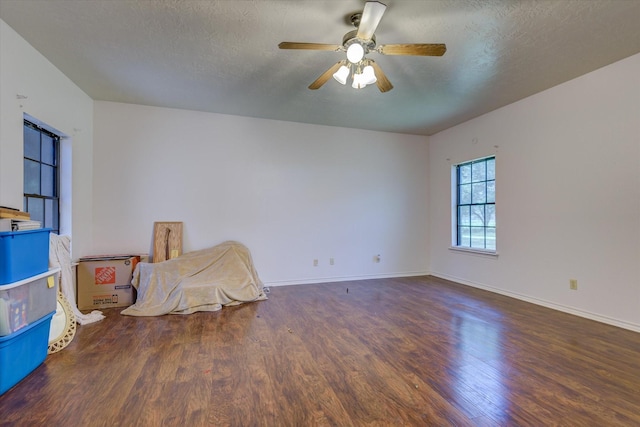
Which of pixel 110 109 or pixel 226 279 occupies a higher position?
pixel 110 109

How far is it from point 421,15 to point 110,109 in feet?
13.7

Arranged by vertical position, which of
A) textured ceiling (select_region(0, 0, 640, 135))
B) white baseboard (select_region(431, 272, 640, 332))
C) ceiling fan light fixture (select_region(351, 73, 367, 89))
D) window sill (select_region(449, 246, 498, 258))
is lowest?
white baseboard (select_region(431, 272, 640, 332))

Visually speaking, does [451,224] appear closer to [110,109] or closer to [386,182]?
[386,182]

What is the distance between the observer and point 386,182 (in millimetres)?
5656

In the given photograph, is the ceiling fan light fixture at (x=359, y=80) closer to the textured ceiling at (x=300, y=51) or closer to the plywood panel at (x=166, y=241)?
the textured ceiling at (x=300, y=51)

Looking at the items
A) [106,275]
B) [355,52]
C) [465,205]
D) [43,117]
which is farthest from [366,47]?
[106,275]

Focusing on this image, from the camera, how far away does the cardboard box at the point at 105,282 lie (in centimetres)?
359

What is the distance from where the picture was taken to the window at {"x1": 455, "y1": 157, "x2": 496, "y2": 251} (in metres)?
4.67

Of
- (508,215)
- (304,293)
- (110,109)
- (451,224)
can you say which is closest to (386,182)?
(451,224)

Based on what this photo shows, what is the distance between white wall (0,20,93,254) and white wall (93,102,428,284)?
0.26m

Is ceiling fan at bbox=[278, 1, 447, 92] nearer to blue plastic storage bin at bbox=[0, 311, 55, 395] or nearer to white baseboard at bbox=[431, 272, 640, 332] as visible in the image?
blue plastic storage bin at bbox=[0, 311, 55, 395]

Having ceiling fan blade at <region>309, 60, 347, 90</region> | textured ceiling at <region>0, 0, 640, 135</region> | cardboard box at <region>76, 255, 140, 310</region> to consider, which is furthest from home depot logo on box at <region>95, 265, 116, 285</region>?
ceiling fan blade at <region>309, 60, 347, 90</region>

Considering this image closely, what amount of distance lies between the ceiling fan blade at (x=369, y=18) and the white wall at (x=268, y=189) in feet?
9.57

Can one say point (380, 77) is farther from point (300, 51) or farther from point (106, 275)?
point (106, 275)
